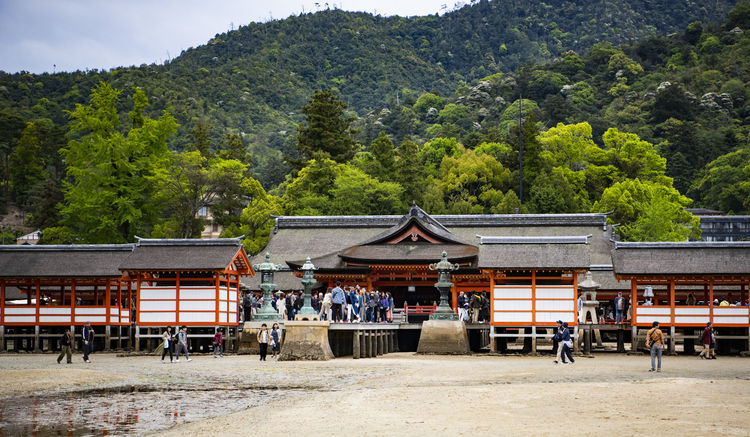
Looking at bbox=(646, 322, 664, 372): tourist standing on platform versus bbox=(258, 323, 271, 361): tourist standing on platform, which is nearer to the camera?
bbox=(646, 322, 664, 372): tourist standing on platform

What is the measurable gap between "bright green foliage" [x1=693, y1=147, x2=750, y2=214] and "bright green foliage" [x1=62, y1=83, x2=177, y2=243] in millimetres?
61546

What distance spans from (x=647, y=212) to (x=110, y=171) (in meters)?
37.2

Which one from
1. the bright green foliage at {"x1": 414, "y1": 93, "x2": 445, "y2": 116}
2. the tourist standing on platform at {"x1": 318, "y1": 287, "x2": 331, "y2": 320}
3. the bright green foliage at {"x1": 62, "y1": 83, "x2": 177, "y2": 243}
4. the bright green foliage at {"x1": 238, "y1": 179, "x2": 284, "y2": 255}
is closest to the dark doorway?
the tourist standing on platform at {"x1": 318, "y1": 287, "x2": 331, "y2": 320}

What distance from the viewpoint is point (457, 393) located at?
21.0 m

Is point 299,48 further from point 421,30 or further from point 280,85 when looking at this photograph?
point 421,30

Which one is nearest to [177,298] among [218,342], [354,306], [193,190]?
[218,342]

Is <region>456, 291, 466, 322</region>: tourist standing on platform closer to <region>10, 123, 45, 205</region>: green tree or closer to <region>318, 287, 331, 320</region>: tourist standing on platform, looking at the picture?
<region>318, 287, 331, 320</region>: tourist standing on platform

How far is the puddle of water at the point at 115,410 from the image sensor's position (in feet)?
56.0

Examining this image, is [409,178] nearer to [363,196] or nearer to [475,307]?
[363,196]

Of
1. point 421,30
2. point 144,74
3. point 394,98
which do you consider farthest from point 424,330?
point 421,30

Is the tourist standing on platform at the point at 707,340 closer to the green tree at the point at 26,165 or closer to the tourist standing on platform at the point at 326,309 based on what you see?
the tourist standing on platform at the point at 326,309

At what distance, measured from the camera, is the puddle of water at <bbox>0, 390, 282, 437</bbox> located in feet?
56.0

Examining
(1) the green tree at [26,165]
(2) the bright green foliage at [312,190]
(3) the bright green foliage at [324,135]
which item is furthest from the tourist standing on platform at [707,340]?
(1) the green tree at [26,165]

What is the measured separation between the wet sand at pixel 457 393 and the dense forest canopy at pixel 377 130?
28860mm
